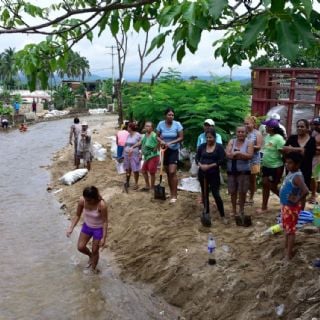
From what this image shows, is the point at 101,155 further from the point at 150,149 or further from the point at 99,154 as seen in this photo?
the point at 150,149

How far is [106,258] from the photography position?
307 inches

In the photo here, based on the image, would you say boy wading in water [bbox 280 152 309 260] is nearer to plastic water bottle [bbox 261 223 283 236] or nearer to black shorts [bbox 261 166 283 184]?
plastic water bottle [bbox 261 223 283 236]

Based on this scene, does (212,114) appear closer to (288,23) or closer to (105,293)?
(105,293)

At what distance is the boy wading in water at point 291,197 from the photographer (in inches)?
221

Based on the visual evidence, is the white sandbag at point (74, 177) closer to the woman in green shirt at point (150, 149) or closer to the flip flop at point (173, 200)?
the woman in green shirt at point (150, 149)

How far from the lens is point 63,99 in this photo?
55625mm

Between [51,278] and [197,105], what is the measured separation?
16.9 feet

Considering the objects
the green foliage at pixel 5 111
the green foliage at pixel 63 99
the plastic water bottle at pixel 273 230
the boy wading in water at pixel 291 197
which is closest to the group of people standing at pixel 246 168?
the boy wading in water at pixel 291 197

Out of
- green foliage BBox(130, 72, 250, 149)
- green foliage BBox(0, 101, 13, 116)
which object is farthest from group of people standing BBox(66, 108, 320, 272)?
green foliage BBox(0, 101, 13, 116)

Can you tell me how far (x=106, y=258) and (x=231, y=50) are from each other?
16.2ft

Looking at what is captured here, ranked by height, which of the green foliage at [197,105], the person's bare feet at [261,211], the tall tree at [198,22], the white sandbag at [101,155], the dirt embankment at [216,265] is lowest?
the white sandbag at [101,155]

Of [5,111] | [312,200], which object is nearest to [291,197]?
[312,200]

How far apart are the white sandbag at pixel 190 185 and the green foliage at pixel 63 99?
1822 inches

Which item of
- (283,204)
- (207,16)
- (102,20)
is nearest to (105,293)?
(283,204)
